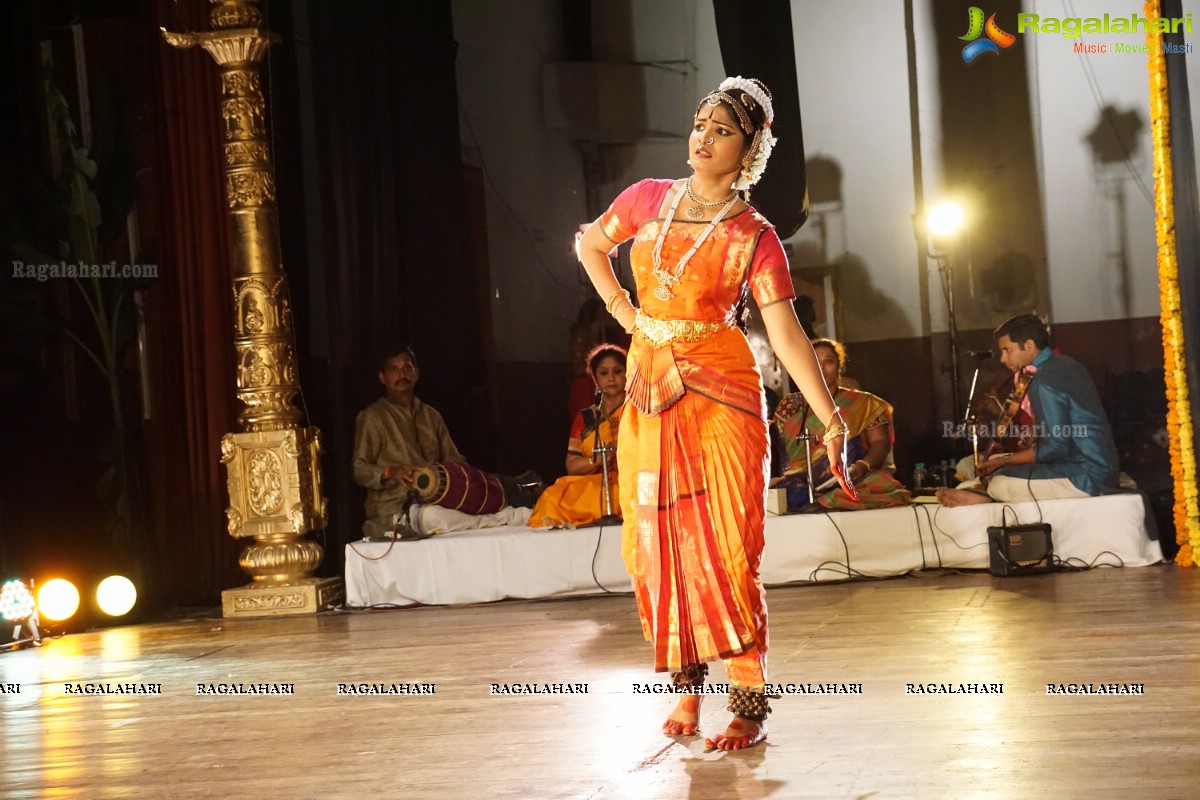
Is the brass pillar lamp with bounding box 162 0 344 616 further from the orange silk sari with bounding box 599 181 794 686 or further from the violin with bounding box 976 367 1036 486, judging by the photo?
the orange silk sari with bounding box 599 181 794 686

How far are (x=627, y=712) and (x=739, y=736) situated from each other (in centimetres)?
54

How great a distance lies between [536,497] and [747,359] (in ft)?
13.0

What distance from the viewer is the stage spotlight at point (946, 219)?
7004 mm

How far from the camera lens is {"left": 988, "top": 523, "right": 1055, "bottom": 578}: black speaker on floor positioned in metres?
5.61

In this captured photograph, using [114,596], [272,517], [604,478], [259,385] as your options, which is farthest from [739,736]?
[114,596]

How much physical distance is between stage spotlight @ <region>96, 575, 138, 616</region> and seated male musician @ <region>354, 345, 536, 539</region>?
113 cm

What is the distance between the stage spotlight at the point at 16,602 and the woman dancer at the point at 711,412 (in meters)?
3.67

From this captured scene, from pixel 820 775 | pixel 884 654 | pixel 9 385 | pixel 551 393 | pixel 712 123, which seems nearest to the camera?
pixel 820 775

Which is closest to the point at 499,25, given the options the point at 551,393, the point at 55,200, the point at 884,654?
the point at 551,393

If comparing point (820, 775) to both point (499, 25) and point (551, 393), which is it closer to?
point (551, 393)

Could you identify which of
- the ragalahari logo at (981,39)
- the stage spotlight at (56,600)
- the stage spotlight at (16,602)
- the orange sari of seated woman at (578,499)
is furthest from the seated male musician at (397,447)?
the ragalahari logo at (981,39)

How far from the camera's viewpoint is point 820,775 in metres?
2.49

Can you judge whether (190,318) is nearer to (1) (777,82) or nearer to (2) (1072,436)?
(1) (777,82)

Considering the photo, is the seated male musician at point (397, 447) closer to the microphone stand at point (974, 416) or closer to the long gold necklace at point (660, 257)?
the microphone stand at point (974, 416)
